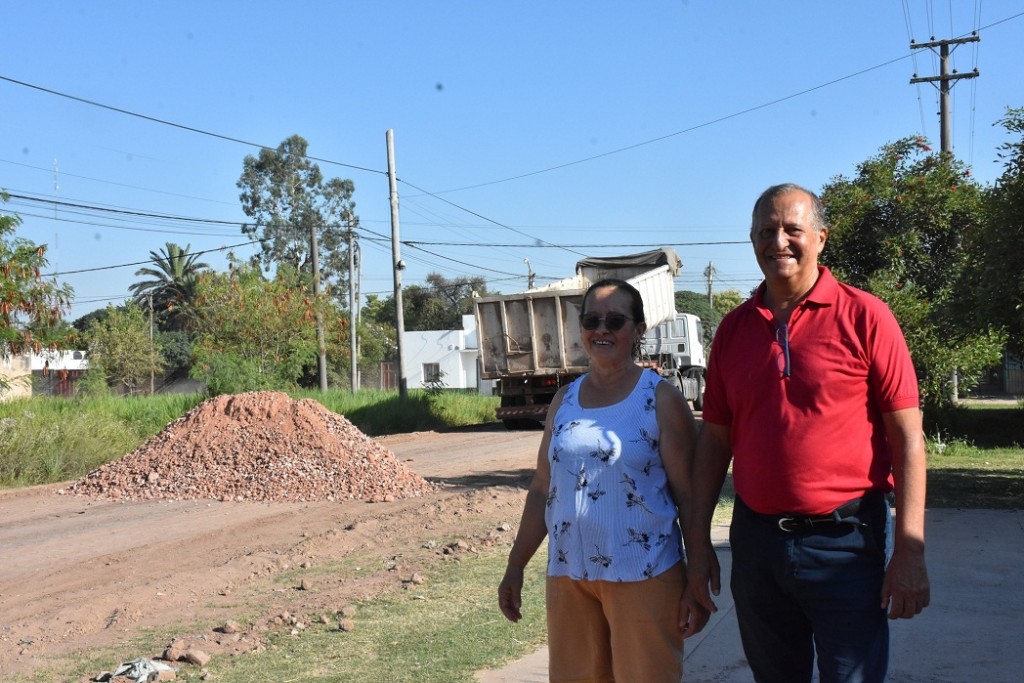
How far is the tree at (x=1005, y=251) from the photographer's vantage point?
1115 cm

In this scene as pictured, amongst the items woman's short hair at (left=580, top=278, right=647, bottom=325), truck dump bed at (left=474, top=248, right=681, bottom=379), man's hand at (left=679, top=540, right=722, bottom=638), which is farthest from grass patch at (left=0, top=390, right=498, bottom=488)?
man's hand at (left=679, top=540, right=722, bottom=638)

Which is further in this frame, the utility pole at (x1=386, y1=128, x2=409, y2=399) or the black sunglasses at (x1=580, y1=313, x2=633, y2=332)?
Result: the utility pole at (x1=386, y1=128, x2=409, y2=399)

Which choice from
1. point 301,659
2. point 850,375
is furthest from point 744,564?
point 301,659

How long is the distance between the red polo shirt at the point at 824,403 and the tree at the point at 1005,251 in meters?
8.93

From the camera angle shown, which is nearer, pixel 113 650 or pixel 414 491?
pixel 113 650

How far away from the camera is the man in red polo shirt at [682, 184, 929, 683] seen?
2.99m

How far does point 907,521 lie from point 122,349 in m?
49.0

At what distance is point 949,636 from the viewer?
18.7ft

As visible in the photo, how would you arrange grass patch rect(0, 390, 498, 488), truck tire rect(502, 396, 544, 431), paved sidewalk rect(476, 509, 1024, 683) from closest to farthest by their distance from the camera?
1. paved sidewalk rect(476, 509, 1024, 683)
2. grass patch rect(0, 390, 498, 488)
3. truck tire rect(502, 396, 544, 431)

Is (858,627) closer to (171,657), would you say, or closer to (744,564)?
(744,564)

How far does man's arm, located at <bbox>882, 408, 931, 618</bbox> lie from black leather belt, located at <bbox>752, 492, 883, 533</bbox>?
0.34ft

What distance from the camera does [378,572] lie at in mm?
8367

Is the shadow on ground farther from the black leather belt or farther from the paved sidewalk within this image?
the black leather belt

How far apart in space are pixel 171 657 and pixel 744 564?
3766 millimetres
